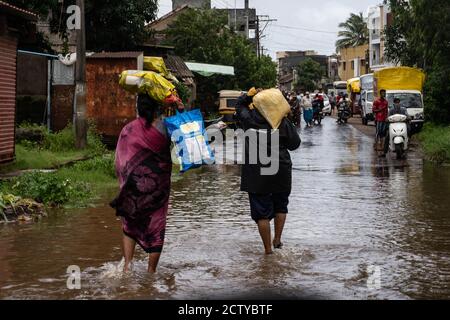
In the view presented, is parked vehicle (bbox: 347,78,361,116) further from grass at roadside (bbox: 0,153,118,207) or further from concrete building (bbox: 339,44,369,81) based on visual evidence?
grass at roadside (bbox: 0,153,118,207)

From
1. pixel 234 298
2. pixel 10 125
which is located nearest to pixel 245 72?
pixel 10 125

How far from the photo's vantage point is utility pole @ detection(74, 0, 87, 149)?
59.4ft

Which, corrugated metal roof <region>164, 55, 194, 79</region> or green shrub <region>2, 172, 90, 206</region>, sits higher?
corrugated metal roof <region>164, 55, 194, 79</region>

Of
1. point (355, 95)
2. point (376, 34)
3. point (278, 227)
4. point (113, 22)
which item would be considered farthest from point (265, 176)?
point (376, 34)

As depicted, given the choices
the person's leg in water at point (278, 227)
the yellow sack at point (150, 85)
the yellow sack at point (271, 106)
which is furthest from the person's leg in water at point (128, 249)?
the yellow sack at point (271, 106)

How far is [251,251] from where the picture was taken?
8.34m

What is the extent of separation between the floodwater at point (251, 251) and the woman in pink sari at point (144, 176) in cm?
45

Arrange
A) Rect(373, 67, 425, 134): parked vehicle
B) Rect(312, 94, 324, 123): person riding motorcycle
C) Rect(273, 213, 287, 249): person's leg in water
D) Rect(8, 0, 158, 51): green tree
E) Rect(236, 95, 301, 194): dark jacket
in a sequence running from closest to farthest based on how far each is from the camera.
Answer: Rect(236, 95, 301, 194): dark jacket → Rect(273, 213, 287, 249): person's leg in water → Rect(8, 0, 158, 51): green tree → Rect(373, 67, 425, 134): parked vehicle → Rect(312, 94, 324, 123): person riding motorcycle

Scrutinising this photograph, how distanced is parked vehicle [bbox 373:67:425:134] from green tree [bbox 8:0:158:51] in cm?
1021

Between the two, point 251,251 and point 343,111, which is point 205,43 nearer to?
point 343,111

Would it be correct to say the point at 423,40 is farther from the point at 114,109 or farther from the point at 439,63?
the point at 114,109

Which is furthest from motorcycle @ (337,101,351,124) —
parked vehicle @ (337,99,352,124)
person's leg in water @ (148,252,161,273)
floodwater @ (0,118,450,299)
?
person's leg in water @ (148,252,161,273)

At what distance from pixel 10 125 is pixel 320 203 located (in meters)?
6.35

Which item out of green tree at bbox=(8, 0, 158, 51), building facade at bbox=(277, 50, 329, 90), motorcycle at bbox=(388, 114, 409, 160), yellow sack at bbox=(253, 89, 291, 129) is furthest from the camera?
building facade at bbox=(277, 50, 329, 90)
